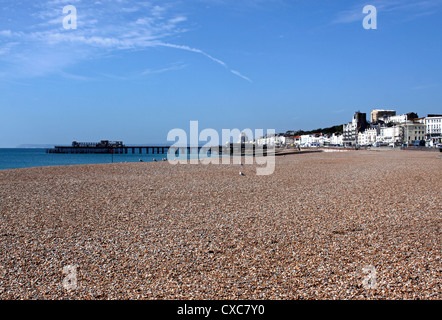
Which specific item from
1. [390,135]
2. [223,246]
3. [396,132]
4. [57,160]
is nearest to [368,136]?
[390,135]

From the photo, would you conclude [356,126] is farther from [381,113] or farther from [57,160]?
[57,160]

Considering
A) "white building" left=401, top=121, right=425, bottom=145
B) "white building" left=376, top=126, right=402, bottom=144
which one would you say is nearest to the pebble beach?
"white building" left=376, top=126, right=402, bottom=144

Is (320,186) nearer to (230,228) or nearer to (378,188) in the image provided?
(378,188)

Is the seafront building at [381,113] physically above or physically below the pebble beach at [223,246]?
above

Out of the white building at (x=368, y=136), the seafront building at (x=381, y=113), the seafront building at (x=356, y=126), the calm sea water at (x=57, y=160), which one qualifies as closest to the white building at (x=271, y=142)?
the seafront building at (x=356, y=126)

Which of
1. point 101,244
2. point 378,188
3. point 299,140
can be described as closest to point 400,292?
point 101,244

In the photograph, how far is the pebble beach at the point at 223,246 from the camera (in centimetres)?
393

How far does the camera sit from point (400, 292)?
3.75 metres

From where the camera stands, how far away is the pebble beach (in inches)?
155

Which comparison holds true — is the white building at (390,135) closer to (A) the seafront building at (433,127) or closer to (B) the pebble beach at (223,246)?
(A) the seafront building at (433,127)

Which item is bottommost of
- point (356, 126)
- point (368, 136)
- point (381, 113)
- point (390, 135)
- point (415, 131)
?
point (390, 135)

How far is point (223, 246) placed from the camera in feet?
17.5

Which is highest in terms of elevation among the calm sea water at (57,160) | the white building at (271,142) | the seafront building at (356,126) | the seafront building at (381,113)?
the seafront building at (381,113)
